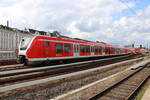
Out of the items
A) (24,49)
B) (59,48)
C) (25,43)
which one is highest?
(25,43)

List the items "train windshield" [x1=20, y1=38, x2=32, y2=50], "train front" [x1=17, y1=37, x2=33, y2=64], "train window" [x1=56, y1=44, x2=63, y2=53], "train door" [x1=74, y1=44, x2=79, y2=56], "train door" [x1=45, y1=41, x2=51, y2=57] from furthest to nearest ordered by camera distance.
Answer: "train door" [x1=74, y1=44, x2=79, y2=56] → "train window" [x1=56, y1=44, x2=63, y2=53] → "train door" [x1=45, y1=41, x2=51, y2=57] → "train windshield" [x1=20, y1=38, x2=32, y2=50] → "train front" [x1=17, y1=37, x2=33, y2=64]

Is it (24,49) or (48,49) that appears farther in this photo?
(48,49)

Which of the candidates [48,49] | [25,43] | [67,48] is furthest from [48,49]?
[67,48]

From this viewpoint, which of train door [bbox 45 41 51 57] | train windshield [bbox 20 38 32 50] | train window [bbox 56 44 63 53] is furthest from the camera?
train window [bbox 56 44 63 53]

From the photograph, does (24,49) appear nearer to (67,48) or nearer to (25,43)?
(25,43)

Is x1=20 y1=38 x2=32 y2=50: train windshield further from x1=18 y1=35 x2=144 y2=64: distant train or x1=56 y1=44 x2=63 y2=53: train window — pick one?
x1=56 y1=44 x2=63 y2=53: train window

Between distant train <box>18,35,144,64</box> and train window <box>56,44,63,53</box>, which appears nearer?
distant train <box>18,35,144,64</box>

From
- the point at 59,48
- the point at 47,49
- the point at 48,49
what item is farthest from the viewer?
the point at 59,48

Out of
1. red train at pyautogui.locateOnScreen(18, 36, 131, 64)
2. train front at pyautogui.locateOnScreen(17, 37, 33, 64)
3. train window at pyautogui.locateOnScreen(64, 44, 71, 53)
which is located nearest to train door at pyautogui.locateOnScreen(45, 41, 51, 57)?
red train at pyautogui.locateOnScreen(18, 36, 131, 64)

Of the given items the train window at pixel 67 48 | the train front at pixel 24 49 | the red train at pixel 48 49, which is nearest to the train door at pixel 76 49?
the red train at pixel 48 49

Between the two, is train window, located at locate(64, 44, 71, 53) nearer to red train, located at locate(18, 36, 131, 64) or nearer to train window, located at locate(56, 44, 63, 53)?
red train, located at locate(18, 36, 131, 64)

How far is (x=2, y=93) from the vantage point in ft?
21.5

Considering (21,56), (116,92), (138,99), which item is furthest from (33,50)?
(138,99)

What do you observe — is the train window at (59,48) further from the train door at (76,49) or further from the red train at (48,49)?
the train door at (76,49)
